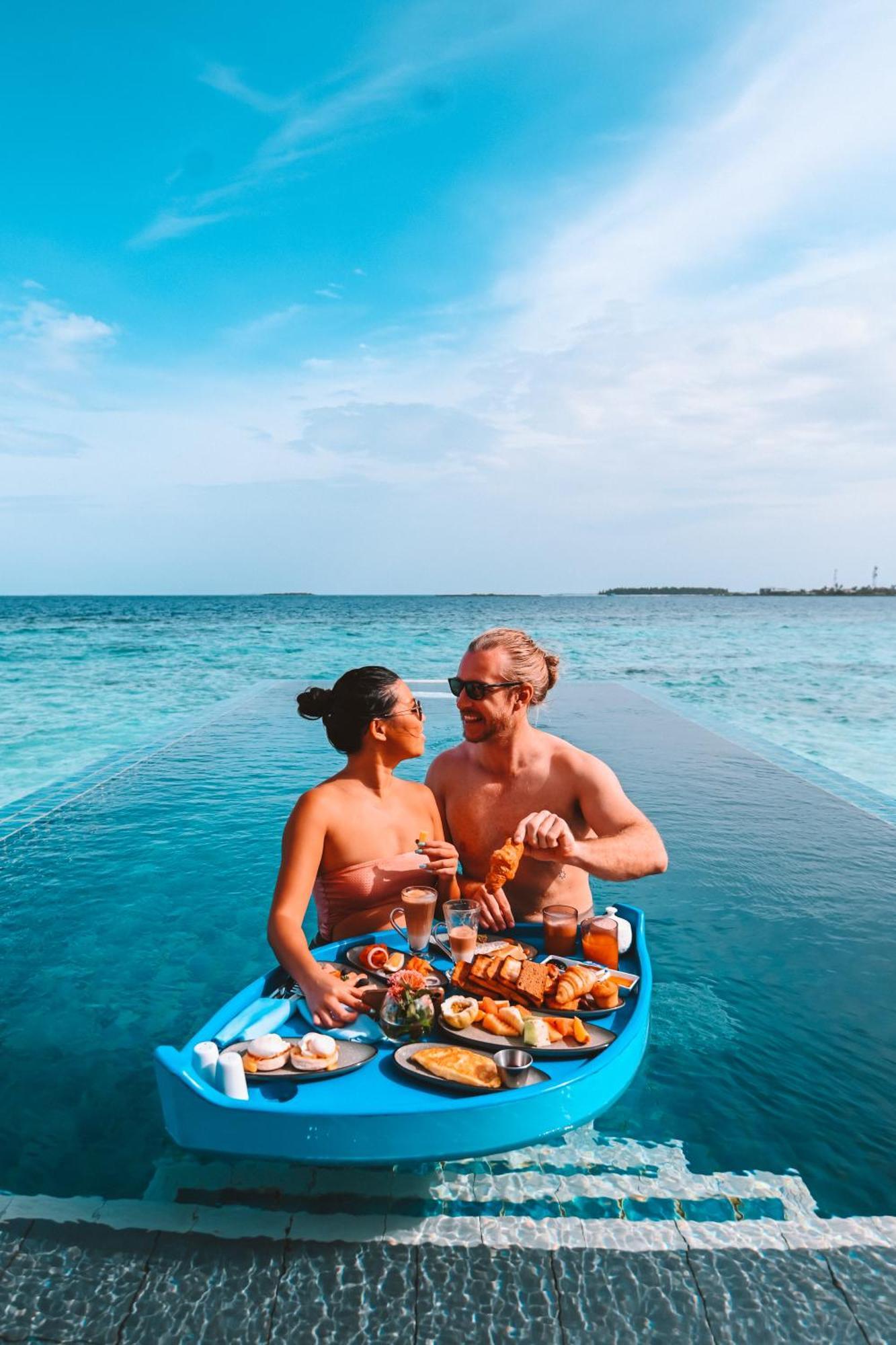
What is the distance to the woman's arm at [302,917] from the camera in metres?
2.46

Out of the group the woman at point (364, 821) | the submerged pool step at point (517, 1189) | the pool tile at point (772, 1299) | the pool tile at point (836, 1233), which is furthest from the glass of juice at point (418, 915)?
the pool tile at point (836, 1233)

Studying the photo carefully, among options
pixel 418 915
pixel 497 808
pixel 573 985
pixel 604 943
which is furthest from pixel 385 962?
pixel 497 808

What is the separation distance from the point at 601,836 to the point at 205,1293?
6.80 feet

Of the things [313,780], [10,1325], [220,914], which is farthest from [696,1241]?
[313,780]

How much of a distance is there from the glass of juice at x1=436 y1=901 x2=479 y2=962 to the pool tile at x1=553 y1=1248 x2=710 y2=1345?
0.85 meters

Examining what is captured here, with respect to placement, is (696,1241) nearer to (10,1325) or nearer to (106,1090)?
(10,1325)

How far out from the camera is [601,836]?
11.4ft

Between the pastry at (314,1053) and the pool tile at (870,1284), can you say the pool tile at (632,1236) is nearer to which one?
the pool tile at (870,1284)

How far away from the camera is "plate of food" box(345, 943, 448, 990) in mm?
2689

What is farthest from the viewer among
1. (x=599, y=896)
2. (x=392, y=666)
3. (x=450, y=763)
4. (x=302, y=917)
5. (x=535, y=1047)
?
(x=392, y=666)

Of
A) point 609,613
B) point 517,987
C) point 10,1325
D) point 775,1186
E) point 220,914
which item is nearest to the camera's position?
point 10,1325

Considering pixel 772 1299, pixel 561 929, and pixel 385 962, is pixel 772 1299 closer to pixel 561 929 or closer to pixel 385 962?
pixel 561 929

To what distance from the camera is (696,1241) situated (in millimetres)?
2322

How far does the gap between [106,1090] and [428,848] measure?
179 centimetres
